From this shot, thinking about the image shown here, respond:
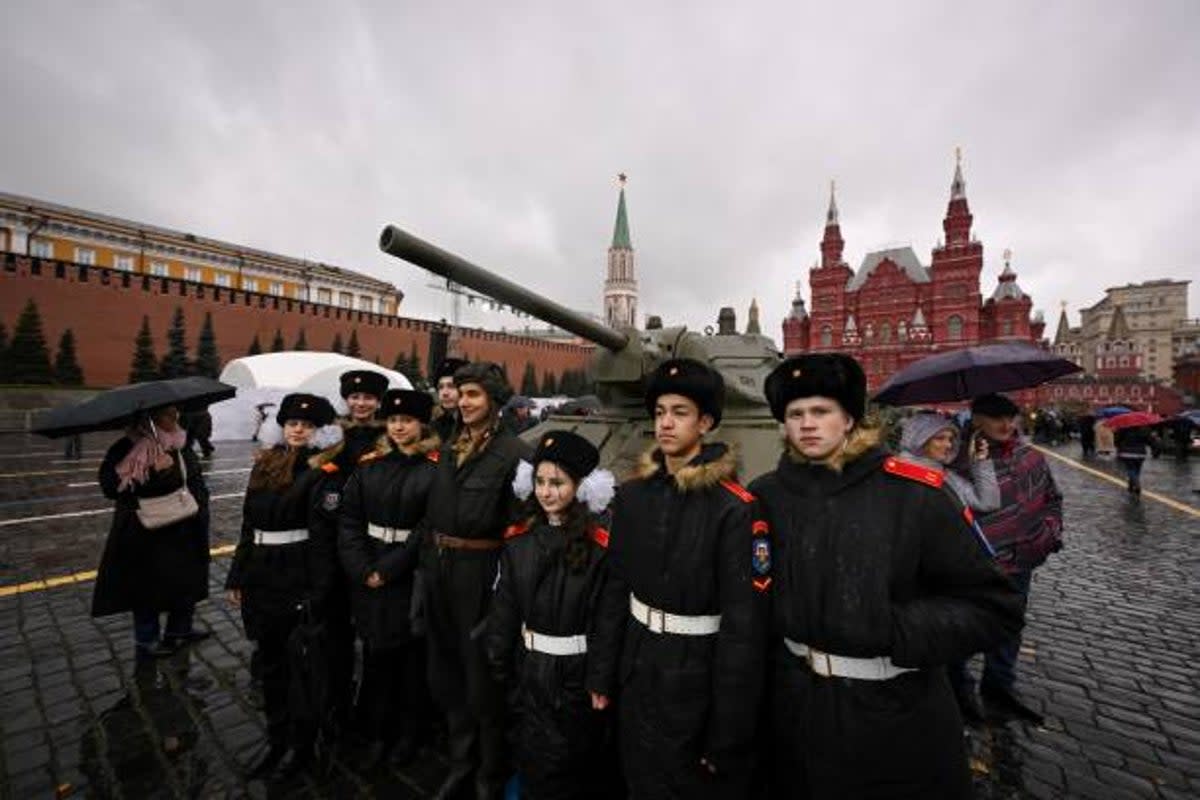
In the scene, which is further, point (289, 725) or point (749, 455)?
point (749, 455)

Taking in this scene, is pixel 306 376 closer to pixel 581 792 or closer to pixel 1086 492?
pixel 581 792

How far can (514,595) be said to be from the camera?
2.76 metres

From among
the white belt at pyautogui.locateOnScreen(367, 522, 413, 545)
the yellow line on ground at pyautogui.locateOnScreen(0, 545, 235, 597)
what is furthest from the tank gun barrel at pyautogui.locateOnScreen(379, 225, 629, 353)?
A: the yellow line on ground at pyautogui.locateOnScreen(0, 545, 235, 597)

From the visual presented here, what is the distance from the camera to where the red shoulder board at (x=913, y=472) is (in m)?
1.96

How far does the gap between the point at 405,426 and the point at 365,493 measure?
470mm

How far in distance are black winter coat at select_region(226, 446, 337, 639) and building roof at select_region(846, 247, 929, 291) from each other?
63.3 meters

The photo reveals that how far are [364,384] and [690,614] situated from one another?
10.4 feet

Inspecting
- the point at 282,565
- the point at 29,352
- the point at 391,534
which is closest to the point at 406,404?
the point at 391,534

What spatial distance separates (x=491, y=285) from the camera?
418cm

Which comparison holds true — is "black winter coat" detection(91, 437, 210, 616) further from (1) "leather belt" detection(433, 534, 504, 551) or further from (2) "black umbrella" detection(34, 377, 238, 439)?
(1) "leather belt" detection(433, 534, 504, 551)

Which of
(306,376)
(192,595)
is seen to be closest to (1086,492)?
(192,595)

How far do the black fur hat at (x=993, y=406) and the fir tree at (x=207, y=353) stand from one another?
3687 centimetres

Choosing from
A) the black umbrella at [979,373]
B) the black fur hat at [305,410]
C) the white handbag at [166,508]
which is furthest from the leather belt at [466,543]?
the black umbrella at [979,373]

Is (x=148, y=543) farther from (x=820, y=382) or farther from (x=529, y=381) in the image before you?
(x=529, y=381)
